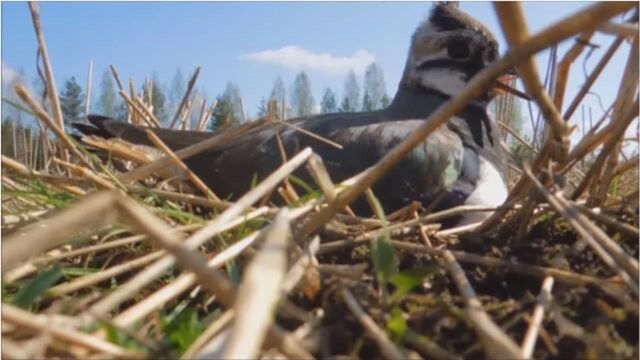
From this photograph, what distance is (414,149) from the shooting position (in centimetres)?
247

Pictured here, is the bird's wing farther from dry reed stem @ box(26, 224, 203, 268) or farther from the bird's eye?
dry reed stem @ box(26, 224, 203, 268)

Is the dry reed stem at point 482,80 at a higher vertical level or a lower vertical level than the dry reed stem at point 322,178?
higher

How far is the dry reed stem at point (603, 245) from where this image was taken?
0.92 meters

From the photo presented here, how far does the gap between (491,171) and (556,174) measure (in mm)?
1995

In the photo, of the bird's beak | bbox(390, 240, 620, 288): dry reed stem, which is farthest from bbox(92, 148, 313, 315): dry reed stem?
the bird's beak

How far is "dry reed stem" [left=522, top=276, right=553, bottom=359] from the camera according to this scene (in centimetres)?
80

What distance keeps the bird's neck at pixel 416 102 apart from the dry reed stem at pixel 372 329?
2.96 meters

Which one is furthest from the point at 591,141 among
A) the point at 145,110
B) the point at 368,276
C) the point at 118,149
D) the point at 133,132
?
the point at 133,132

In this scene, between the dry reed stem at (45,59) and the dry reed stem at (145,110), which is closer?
the dry reed stem at (45,59)

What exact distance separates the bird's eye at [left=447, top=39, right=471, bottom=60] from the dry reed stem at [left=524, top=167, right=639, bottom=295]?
3001mm

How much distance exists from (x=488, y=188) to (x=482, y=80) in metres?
2.21

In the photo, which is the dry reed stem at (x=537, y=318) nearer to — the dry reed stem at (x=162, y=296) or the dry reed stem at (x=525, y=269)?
the dry reed stem at (x=525, y=269)

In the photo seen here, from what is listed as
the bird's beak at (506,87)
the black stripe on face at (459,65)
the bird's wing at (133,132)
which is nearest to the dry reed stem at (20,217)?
the bird's wing at (133,132)

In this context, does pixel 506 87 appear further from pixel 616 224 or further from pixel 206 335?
pixel 206 335
